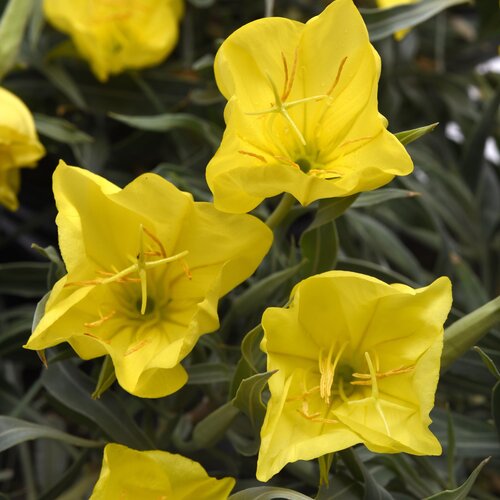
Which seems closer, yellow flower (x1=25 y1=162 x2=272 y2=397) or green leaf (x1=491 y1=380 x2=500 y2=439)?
yellow flower (x1=25 y1=162 x2=272 y2=397)

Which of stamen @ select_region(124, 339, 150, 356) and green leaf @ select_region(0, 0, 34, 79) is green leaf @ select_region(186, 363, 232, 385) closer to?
stamen @ select_region(124, 339, 150, 356)

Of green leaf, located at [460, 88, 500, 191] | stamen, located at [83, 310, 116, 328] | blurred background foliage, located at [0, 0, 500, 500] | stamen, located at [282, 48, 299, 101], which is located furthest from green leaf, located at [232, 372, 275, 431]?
green leaf, located at [460, 88, 500, 191]

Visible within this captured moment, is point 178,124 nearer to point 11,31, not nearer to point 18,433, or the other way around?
point 11,31

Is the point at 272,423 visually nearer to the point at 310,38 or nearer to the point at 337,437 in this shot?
the point at 337,437

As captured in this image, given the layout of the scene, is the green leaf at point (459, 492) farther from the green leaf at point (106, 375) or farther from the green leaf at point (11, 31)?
the green leaf at point (11, 31)

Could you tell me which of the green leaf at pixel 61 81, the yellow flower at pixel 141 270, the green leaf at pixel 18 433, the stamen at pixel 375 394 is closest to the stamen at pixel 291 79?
the yellow flower at pixel 141 270

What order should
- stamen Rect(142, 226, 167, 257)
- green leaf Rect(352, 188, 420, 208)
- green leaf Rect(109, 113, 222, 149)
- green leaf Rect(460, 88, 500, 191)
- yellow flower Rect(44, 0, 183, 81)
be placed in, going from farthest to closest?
green leaf Rect(460, 88, 500, 191), yellow flower Rect(44, 0, 183, 81), green leaf Rect(109, 113, 222, 149), green leaf Rect(352, 188, 420, 208), stamen Rect(142, 226, 167, 257)

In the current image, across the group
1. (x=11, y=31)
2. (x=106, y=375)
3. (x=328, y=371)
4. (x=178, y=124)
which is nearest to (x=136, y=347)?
(x=106, y=375)

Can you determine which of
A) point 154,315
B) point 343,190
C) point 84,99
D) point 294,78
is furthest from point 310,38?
point 84,99
